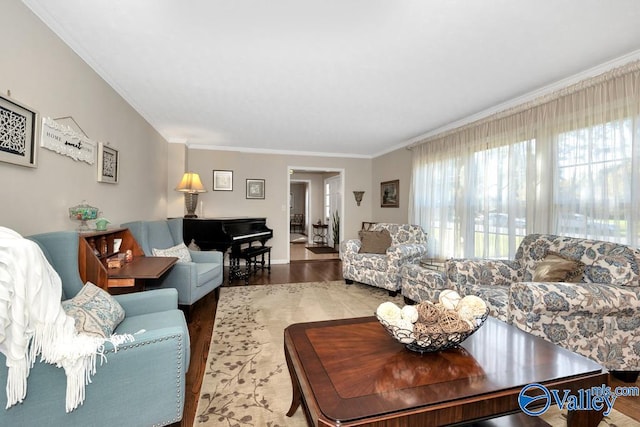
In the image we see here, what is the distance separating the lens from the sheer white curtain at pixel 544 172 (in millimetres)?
2387

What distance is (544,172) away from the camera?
2.99 meters

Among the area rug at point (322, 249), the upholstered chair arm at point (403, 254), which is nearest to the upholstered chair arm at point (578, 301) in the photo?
the upholstered chair arm at point (403, 254)

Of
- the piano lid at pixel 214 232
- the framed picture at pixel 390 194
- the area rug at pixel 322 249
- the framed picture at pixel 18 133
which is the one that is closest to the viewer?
the framed picture at pixel 18 133

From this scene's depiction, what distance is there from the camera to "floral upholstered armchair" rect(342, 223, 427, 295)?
393cm

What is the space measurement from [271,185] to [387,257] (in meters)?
3.14

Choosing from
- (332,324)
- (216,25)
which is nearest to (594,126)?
(332,324)

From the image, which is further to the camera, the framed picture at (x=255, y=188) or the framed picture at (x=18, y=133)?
the framed picture at (x=255, y=188)

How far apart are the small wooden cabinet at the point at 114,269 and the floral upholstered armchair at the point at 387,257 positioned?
8.28ft

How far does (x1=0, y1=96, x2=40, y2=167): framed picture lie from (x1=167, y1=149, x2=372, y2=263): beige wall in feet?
11.7

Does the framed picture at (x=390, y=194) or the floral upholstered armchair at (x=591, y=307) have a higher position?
the framed picture at (x=390, y=194)

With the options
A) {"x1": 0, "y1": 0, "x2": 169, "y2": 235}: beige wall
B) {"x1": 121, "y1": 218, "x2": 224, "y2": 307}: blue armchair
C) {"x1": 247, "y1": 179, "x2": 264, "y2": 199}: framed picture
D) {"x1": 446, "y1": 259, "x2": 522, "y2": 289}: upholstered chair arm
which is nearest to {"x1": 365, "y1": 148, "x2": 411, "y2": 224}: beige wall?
{"x1": 446, "y1": 259, "x2": 522, "y2": 289}: upholstered chair arm

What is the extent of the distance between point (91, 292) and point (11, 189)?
2.53 ft

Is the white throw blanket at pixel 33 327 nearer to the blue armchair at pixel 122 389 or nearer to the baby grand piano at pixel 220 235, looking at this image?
the blue armchair at pixel 122 389

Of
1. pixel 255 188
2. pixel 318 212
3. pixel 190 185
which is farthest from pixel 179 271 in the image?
pixel 318 212
